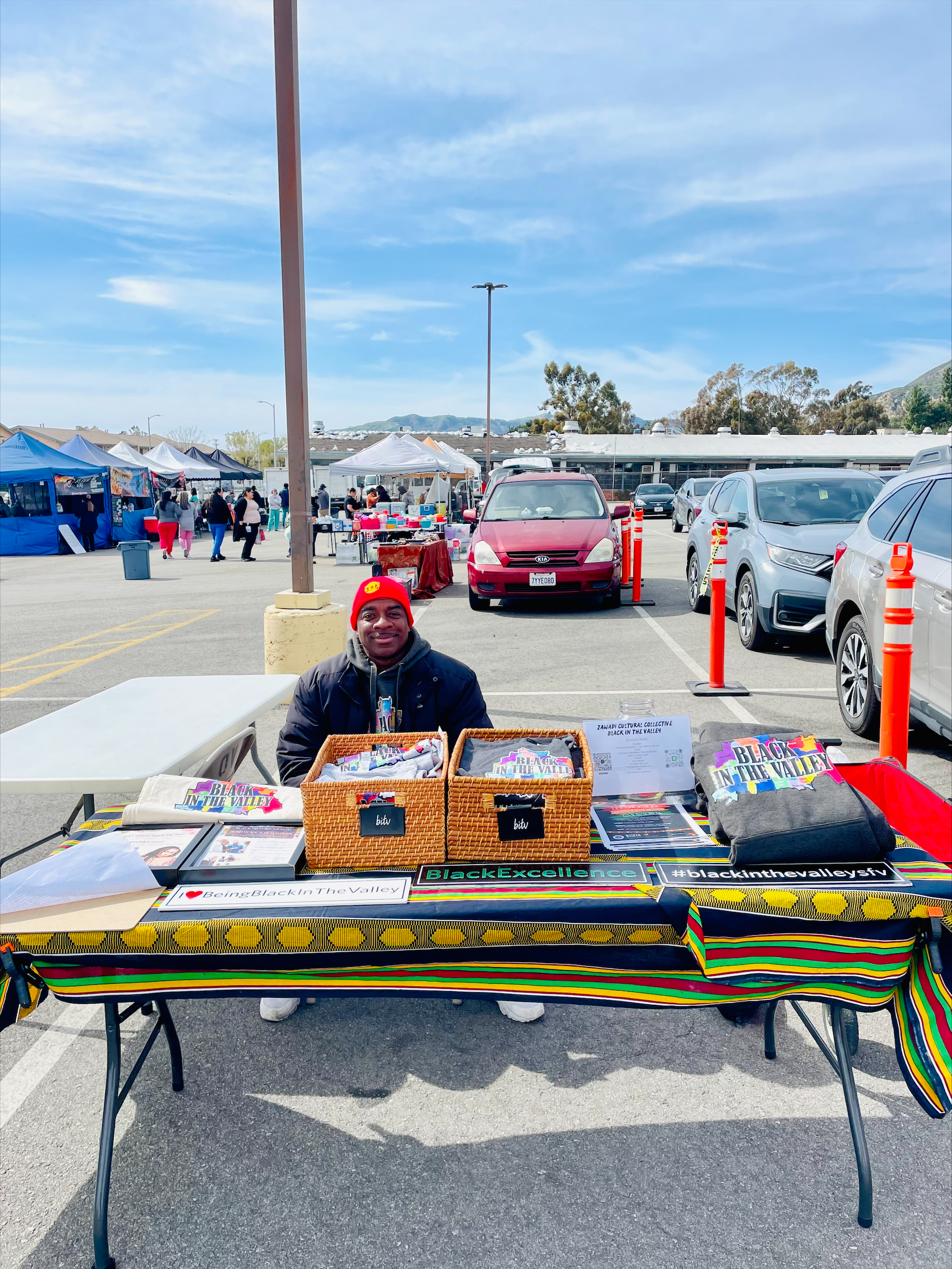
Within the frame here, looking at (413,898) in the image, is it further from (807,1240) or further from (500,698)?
(500,698)

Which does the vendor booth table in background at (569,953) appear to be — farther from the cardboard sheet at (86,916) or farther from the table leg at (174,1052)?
the table leg at (174,1052)

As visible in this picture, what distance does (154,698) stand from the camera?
14.4 feet

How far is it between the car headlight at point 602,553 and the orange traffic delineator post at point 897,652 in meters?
7.28

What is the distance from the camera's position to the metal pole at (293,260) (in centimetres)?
649

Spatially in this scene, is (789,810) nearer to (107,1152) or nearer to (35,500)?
(107,1152)

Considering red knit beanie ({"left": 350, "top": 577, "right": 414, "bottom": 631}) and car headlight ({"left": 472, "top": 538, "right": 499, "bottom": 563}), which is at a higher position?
red knit beanie ({"left": 350, "top": 577, "right": 414, "bottom": 631})

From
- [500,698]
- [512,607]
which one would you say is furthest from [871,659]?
[512,607]

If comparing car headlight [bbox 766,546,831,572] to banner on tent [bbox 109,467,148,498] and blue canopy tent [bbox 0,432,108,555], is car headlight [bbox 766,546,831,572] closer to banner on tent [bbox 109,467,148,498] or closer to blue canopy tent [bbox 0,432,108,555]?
blue canopy tent [bbox 0,432,108,555]

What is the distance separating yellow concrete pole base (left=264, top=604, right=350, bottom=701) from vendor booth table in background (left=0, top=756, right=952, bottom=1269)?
5.07m

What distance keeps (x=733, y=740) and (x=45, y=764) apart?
2.39 metres

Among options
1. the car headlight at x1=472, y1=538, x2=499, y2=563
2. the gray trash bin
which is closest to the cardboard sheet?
the car headlight at x1=472, y1=538, x2=499, y2=563

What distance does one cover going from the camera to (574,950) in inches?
85.0

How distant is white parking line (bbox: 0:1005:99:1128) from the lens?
2775mm

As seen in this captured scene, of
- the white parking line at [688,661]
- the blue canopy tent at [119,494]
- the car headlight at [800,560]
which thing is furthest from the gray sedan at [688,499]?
the car headlight at [800,560]
